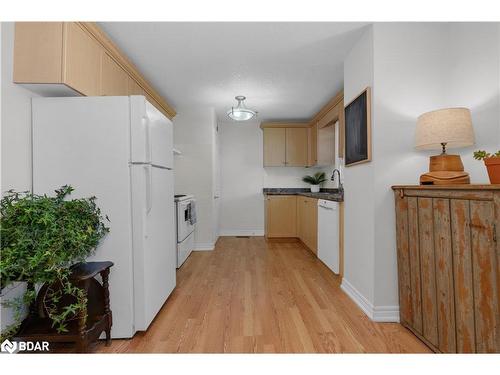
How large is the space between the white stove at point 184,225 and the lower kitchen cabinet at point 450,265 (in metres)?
2.39

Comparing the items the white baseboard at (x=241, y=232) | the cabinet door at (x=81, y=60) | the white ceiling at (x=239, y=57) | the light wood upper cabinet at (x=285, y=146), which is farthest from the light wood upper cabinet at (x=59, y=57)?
the white baseboard at (x=241, y=232)

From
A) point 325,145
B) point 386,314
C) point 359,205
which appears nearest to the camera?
point 386,314

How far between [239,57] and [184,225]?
212cm

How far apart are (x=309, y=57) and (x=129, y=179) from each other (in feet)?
6.74

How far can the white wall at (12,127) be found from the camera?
158 cm

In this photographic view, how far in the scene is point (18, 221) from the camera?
1.36 metres

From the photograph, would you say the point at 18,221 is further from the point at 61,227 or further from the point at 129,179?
the point at 129,179

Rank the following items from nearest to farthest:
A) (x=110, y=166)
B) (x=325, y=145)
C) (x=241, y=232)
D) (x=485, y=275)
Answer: (x=485, y=275) < (x=110, y=166) < (x=325, y=145) < (x=241, y=232)

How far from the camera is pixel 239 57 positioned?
258 cm

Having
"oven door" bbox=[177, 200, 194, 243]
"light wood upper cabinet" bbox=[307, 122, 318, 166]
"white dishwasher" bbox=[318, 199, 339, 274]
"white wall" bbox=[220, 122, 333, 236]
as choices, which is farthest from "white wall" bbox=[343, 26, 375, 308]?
"white wall" bbox=[220, 122, 333, 236]

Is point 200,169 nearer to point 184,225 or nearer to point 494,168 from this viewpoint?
point 184,225

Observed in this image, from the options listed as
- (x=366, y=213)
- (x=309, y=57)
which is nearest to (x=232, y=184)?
(x=309, y=57)

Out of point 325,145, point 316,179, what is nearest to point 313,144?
point 325,145

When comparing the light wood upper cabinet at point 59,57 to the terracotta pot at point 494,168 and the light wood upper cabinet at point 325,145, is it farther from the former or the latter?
the light wood upper cabinet at point 325,145
